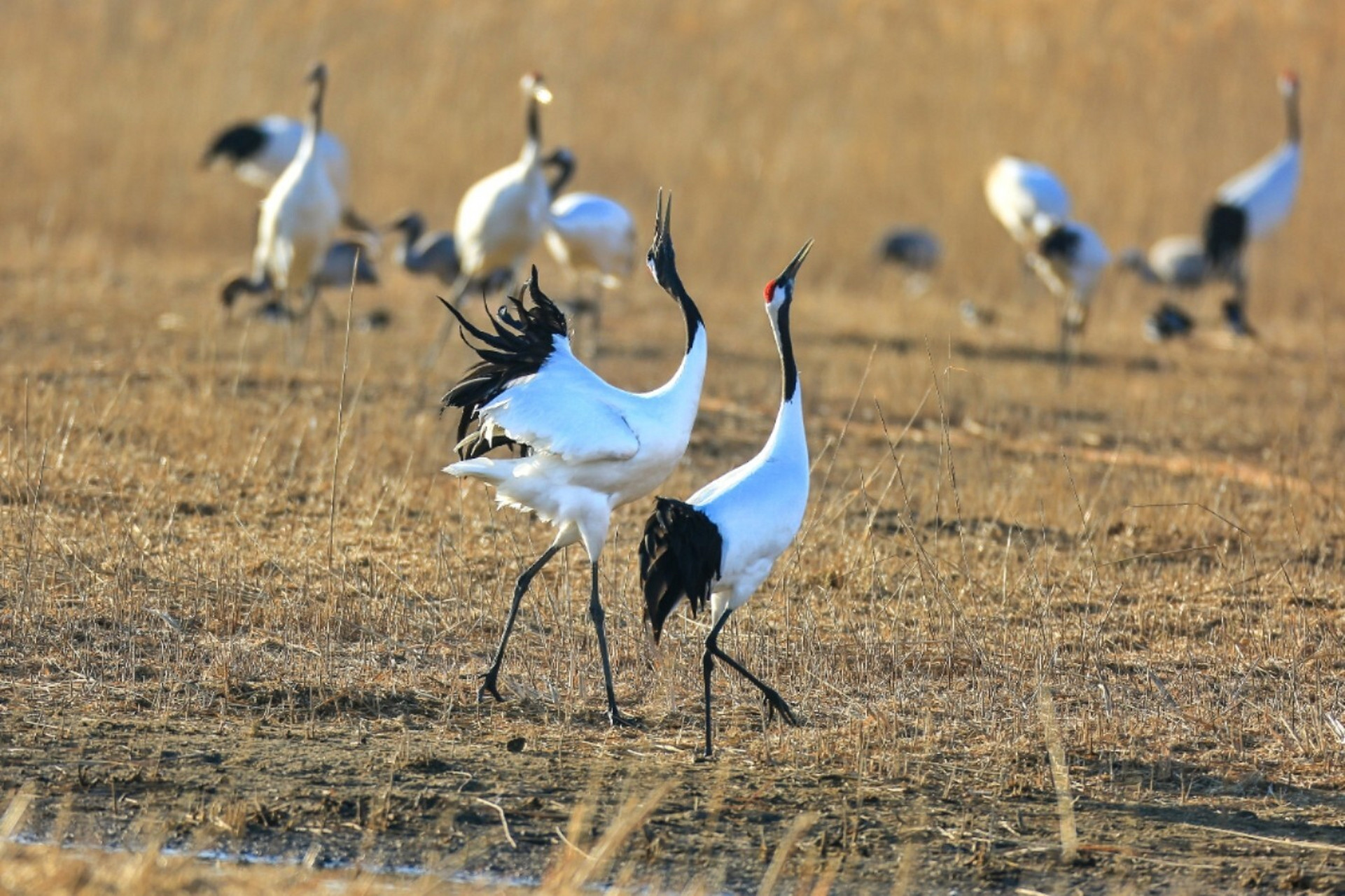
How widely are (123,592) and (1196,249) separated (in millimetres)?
12166

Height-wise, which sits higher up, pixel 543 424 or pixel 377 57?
pixel 377 57

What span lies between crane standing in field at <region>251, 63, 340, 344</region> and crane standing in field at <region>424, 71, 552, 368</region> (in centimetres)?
76

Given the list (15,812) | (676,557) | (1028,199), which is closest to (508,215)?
(1028,199)

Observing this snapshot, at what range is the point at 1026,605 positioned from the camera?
621 cm

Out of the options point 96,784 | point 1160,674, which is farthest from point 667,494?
point 96,784

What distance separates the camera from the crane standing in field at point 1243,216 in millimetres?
14328

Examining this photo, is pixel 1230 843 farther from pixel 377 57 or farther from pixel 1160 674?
pixel 377 57

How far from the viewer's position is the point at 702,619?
6.01m

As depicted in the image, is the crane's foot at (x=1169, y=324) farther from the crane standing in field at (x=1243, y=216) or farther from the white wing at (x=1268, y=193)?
the white wing at (x=1268, y=193)

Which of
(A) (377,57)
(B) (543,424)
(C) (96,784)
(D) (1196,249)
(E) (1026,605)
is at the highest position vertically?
(A) (377,57)

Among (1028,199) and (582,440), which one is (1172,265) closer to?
Result: (1028,199)

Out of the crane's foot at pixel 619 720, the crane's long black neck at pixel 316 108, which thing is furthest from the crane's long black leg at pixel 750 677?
the crane's long black neck at pixel 316 108

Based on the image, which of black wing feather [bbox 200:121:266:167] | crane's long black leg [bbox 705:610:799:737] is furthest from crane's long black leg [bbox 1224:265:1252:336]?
crane's long black leg [bbox 705:610:799:737]

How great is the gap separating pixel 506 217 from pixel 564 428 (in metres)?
5.76
